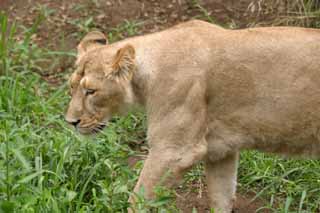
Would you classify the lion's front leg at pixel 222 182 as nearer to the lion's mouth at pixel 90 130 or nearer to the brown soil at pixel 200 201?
the brown soil at pixel 200 201

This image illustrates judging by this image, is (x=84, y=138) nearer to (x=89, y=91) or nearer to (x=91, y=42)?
(x=89, y=91)

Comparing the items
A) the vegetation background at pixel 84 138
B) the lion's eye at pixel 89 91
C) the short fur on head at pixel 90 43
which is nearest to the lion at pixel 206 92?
the lion's eye at pixel 89 91

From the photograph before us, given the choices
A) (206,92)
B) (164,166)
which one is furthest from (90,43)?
(164,166)

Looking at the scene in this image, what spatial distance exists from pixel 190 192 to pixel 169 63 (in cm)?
145

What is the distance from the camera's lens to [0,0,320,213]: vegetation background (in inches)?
227

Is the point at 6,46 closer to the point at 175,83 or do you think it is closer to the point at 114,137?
the point at 114,137

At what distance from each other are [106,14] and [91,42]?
2943 mm

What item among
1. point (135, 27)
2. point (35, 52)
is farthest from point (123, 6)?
point (35, 52)

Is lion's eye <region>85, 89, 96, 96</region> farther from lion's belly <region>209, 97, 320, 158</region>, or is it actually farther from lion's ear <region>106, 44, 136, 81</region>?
lion's belly <region>209, 97, 320, 158</region>

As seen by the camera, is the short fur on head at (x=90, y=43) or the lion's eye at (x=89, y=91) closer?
the lion's eye at (x=89, y=91)

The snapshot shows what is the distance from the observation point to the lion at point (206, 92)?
229 inches

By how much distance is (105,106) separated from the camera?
6.04m

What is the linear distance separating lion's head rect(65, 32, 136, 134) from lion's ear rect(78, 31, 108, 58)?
0.15 meters

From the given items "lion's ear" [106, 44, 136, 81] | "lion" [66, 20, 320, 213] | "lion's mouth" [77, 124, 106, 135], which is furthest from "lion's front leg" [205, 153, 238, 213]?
"lion's ear" [106, 44, 136, 81]
